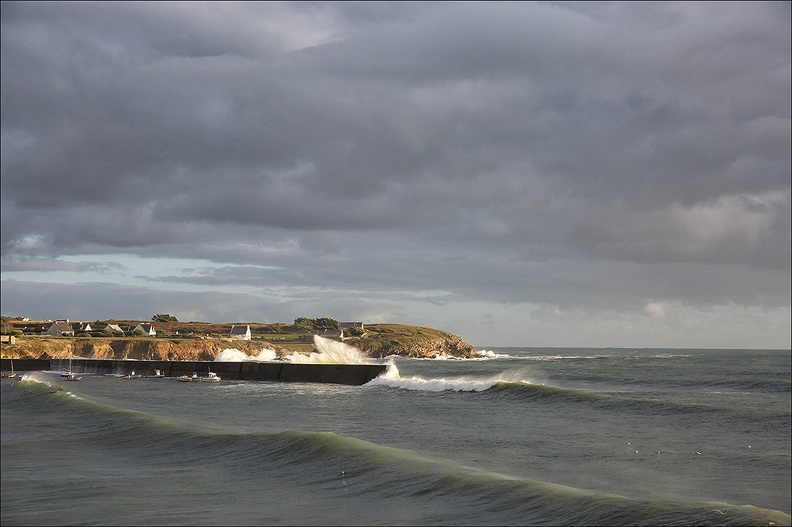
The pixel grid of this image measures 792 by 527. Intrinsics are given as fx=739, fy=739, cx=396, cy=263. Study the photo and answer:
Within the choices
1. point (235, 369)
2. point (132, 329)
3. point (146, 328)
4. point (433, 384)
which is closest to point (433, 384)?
point (433, 384)

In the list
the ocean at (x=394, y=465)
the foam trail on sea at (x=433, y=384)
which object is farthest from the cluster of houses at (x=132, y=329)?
the ocean at (x=394, y=465)

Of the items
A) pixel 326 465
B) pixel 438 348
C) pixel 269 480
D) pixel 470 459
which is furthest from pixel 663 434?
pixel 438 348

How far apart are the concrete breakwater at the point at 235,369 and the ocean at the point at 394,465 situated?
76.7ft

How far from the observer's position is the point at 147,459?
A: 16.6 meters

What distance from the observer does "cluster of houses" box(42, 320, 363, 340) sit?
4433 inches

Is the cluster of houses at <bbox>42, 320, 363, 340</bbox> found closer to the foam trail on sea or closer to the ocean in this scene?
the foam trail on sea

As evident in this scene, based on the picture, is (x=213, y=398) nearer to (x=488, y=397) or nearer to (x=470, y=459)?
(x=488, y=397)

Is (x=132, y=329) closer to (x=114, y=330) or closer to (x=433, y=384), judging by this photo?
(x=114, y=330)

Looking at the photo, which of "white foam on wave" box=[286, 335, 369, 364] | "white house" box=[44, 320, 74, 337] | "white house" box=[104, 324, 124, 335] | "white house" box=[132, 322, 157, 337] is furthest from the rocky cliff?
"white house" box=[132, 322, 157, 337]

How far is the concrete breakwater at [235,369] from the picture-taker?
56625 mm

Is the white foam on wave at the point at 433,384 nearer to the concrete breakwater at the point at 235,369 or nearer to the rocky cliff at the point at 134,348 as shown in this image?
the concrete breakwater at the point at 235,369

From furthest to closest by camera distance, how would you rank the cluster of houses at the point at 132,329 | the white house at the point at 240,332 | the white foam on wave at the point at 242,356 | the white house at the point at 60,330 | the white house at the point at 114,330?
the white house at the point at 240,332
the white house at the point at 114,330
the cluster of houses at the point at 132,329
the white house at the point at 60,330
the white foam on wave at the point at 242,356

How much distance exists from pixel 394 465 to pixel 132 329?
421 ft

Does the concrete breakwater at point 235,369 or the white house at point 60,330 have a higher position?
the white house at point 60,330
